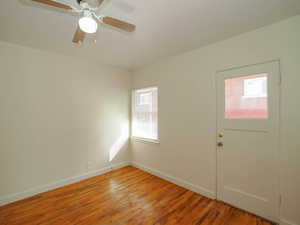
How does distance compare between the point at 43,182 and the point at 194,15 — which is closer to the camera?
the point at 194,15

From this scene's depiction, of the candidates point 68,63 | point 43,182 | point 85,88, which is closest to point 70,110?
point 85,88

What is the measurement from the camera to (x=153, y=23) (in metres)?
1.86

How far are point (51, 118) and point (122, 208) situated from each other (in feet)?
6.82

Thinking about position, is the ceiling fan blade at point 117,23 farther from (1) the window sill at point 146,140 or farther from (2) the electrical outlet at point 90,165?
(2) the electrical outlet at point 90,165

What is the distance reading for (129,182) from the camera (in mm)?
2947

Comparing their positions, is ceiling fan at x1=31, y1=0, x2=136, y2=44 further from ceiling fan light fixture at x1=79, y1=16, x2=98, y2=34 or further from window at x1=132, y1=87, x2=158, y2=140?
window at x1=132, y1=87, x2=158, y2=140

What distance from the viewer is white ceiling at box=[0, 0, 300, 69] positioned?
1541 mm

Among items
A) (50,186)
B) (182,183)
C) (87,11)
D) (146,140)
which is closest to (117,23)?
(87,11)

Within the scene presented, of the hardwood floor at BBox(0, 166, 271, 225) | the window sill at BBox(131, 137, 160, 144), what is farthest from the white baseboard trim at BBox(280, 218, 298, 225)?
the window sill at BBox(131, 137, 160, 144)

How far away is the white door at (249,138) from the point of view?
187 cm

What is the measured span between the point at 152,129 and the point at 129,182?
127cm

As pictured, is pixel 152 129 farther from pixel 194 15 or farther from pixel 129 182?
pixel 194 15

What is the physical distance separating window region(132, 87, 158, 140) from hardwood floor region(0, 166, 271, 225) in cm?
122

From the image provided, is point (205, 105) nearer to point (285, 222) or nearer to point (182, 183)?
point (182, 183)
